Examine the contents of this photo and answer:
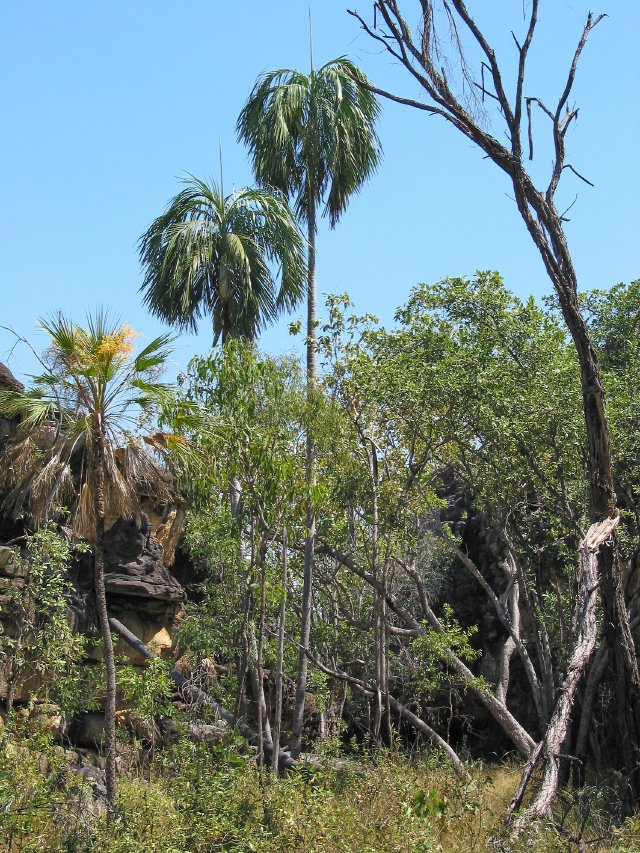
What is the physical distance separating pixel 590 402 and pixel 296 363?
760cm

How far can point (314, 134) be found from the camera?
16.4m

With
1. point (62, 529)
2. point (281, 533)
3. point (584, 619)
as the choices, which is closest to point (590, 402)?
point (584, 619)

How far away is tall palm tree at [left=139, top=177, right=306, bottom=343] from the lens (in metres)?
17.0

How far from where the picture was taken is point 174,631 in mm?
16719

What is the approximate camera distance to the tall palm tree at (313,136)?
648 inches

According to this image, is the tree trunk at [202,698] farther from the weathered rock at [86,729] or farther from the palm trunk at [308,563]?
the weathered rock at [86,729]

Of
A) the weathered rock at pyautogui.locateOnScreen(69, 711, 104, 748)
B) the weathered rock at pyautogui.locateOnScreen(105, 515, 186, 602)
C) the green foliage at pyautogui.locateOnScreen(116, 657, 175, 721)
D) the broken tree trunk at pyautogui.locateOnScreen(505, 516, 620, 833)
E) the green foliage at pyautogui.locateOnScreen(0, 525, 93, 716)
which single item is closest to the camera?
the broken tree trunk at pyautogui.locateOnScreen(505, 516, 620, 833)

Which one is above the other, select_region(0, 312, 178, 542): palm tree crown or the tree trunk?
select_region(0, 312, 178, 542): palm tree crown

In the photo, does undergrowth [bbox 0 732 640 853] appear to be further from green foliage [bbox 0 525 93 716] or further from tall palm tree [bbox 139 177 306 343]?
tall palm tree [bbox 139 177 306 343]

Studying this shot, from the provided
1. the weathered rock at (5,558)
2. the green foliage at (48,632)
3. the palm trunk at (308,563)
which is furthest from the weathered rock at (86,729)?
the palm trunk at (308,563)

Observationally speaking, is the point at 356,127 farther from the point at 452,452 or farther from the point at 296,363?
the point at 452,452

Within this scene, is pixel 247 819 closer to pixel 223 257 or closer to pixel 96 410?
pixel 96 410

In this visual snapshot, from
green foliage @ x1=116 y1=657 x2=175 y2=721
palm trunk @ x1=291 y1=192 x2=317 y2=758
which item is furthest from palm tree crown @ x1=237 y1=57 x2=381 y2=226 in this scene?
green foliage @ x1=116 y1=657 x2=175 y2=721

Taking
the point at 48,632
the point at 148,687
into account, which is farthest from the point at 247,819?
the point at 48,632
